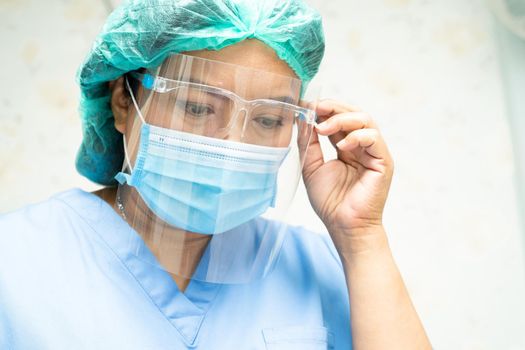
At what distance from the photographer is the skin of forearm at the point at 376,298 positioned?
1.15 m

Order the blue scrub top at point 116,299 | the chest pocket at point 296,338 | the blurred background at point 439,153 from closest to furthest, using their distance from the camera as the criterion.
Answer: the blue scrub top at point 116,299, the chest pocket at point 296,338, the blurred background at point 439,153

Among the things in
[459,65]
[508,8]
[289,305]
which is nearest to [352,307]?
[289,305]

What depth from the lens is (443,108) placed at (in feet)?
5.72

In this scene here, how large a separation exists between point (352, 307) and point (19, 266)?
0.65 m

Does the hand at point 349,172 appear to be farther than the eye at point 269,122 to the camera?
Yes

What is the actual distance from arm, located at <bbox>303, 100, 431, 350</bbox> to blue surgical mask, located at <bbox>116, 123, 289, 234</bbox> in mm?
239

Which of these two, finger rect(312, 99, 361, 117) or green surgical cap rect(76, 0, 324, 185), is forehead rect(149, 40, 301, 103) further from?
finger rect(312, 99, 361, 117)

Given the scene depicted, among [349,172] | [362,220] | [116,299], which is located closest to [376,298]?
[362,220]

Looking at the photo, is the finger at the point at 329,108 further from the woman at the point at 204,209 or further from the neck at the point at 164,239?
the neck at the point at 164,239

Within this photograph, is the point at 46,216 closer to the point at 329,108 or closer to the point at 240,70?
the point at 240,70

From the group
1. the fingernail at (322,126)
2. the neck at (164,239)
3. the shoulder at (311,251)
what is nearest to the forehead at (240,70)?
the fingernail at (322,126)

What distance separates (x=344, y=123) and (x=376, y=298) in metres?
0.37

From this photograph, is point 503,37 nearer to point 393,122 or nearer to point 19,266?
point 393,122

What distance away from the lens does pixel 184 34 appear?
1.03 m
